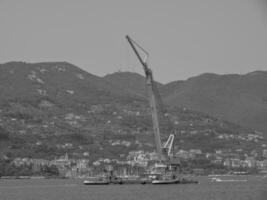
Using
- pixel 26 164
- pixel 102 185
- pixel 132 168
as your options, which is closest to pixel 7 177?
pixel 26 164

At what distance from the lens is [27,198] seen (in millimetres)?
89500

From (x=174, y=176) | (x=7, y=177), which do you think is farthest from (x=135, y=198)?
(x=7, y=177)

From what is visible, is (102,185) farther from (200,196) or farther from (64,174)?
(64,174)

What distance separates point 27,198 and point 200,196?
1600 centimetres

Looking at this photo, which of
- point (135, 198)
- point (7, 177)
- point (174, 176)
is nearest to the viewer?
point (135, 198)

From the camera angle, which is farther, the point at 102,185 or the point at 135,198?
the point at 102,185

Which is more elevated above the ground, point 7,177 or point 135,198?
point 7,177

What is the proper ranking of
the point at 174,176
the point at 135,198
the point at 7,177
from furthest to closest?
the point at 7,177
the point at 174,176
the point at 135,198

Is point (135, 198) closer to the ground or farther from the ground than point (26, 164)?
closer to the ground

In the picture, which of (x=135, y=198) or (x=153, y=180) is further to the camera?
(x=153, y=180)

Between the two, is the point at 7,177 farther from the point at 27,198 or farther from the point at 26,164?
the point at 27,198

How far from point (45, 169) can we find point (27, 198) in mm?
106916

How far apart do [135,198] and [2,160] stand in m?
117

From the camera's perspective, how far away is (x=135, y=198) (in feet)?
279
